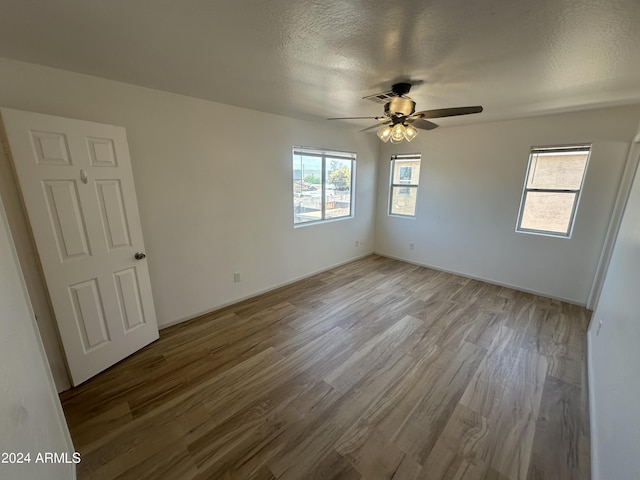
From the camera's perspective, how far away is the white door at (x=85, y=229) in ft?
5.75

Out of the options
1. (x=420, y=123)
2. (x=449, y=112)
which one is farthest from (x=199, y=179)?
(x=449, y=112)

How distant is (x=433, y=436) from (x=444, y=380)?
560mm

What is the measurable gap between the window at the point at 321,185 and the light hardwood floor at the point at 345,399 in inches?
66.3

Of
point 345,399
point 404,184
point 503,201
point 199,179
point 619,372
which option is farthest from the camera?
point 404,184

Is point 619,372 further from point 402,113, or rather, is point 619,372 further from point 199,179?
point 199,179

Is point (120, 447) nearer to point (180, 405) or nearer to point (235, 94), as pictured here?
point (180, 405)

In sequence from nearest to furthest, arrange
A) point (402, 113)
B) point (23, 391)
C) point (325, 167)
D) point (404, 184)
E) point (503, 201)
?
point (23, 391)
point (402, 113)
point (503, 201)
point (325, 167)
point (404, 184)

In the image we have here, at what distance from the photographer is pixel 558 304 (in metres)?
3.41

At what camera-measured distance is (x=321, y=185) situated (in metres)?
4.24

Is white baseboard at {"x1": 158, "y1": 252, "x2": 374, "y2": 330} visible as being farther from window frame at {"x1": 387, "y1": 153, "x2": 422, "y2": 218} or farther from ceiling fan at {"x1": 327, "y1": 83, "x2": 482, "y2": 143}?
ceiling fan at {"x1": 327, "y1": 83, "x2": 482, "y2": 143}

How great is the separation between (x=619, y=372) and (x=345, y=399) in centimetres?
169

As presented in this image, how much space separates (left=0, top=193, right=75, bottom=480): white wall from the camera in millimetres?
838

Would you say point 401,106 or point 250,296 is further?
point 250,296

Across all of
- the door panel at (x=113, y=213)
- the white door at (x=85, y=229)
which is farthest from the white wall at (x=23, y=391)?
Answer: the door panel at (x=113, y=213)
